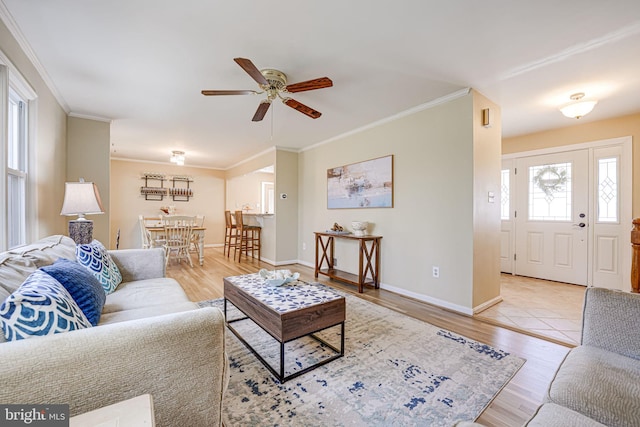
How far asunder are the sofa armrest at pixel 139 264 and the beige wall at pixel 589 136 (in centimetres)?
532

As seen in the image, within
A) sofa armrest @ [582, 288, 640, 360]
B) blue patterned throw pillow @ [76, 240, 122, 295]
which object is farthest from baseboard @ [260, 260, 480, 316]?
blue patterned throw pillow @ [76, 240, 122, 295]

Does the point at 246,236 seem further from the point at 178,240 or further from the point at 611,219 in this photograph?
the point at 611,219

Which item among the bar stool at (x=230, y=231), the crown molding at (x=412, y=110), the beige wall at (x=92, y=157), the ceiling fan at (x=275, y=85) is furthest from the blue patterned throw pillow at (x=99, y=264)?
the bar stool at (x=230, y=231)

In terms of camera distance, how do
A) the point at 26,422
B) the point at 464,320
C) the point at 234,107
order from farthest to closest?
the point at 234,107 < the point at 464,320 < the point at 26,422

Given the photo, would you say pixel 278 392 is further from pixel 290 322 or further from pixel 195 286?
pixel 195 286

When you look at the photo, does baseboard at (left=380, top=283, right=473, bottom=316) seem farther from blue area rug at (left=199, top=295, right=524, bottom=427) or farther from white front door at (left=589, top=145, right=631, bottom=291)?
white front door at (left=589, top=145, right=631, bottom=291)

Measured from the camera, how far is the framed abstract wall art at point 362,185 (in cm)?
364

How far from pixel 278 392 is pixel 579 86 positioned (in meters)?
3.79

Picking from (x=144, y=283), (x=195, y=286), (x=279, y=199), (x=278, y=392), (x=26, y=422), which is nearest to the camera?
(x=26, y=422)

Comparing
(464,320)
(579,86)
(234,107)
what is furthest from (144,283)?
(579,86)

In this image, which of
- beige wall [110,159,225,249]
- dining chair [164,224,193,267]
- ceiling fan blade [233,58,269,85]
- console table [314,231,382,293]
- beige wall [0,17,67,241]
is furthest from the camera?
beige wall [110,159,225,249]

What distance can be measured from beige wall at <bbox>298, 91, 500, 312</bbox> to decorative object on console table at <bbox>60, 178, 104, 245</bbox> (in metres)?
3.24

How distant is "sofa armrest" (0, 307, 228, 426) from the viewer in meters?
0.70

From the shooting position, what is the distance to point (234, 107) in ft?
10.6
